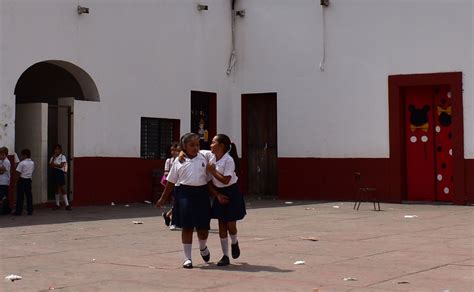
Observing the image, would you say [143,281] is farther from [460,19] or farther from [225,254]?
[460,19]

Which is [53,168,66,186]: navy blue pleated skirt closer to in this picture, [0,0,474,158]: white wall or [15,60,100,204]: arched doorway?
[15,60,100,204]: arched doorway

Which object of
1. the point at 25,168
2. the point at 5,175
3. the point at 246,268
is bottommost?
the point at 246,268

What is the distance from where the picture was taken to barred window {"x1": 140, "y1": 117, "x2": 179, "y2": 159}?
69.6ft

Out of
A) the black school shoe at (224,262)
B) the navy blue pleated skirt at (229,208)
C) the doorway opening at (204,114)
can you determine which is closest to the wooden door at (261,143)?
the doorway opening at (204,114)

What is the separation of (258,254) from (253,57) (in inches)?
533

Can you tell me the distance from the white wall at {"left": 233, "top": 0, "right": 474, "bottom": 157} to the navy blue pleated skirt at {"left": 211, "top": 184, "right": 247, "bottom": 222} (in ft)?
39.5

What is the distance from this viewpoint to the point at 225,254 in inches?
370

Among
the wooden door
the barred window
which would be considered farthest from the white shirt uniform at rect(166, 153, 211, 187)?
the wooden door

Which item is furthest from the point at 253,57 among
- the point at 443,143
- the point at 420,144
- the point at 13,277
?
the point at 13,277

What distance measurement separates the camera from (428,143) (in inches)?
814

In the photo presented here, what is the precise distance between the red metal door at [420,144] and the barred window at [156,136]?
6.68m

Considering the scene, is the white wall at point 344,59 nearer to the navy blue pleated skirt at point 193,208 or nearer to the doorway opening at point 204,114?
the doorway opening at point 204,114

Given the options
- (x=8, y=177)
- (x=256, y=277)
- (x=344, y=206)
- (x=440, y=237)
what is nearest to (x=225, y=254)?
(x=256, y=277)

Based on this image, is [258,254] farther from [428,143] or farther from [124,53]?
[428,143]
